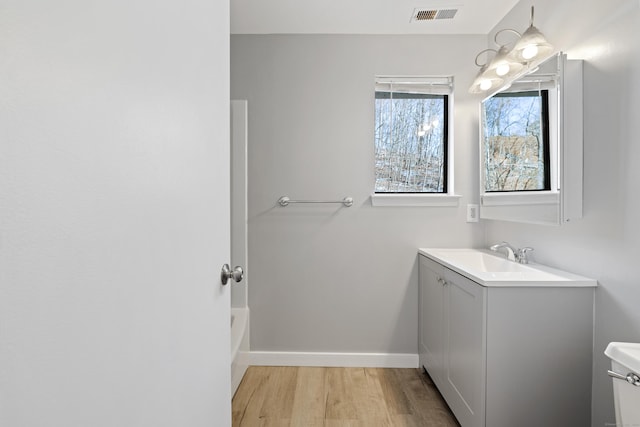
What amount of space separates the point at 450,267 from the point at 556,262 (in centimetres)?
52

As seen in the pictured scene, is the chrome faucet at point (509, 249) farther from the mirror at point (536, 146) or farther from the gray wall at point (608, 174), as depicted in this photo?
the gray wall at point (608, 174)

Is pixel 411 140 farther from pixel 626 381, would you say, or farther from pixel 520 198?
pixel 626 381

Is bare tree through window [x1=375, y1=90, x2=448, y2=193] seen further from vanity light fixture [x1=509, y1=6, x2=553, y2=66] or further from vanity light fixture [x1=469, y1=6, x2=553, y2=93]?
vanity light fixture [x1=509, y1=6, x2=553, y2=66]

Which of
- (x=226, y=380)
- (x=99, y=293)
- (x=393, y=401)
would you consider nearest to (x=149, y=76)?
(x=99, y=293)

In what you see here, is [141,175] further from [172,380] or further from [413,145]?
[413,145]

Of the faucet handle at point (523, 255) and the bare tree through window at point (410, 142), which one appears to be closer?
the faucet handle at point (523, 255)

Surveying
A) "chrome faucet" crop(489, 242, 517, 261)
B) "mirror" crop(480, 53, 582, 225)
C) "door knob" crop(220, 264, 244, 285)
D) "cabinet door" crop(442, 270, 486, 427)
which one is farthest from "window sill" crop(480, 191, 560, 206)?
"door knob" crop(220, 264, 244, 285)

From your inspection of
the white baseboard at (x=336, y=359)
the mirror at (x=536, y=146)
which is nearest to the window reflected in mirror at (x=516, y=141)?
the mirror at (x=536, y=146)

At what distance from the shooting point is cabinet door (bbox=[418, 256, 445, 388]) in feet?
7.60

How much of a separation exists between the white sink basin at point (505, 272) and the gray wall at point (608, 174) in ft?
0.34

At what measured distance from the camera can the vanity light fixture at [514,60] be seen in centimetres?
203

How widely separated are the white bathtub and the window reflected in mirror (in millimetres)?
1868

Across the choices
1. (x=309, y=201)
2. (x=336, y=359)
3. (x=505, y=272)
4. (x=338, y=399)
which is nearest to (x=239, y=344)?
(x=338, y=399)

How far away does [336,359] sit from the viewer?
9.29 feet
